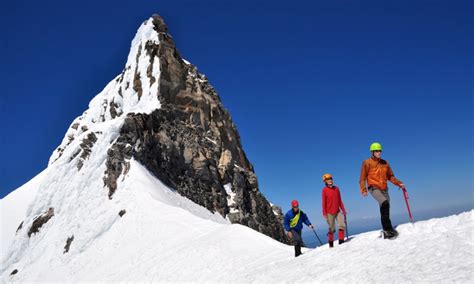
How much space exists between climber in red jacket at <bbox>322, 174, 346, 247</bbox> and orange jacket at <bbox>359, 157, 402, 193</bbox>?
146 centimetres

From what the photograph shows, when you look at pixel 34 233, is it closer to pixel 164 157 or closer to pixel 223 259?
pixel 164 157

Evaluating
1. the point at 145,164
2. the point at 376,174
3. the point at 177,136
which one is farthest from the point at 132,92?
the point at 376,174

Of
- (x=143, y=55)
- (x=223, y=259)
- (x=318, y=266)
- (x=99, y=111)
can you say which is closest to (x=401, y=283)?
(x=318, y=266)

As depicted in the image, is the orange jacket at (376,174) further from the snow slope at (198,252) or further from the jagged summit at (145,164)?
the jagged summit at (145,164)

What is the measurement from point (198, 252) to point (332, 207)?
8.20 meters

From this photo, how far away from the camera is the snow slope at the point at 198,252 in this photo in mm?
9695

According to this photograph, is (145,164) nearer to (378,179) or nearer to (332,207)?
(332,207)

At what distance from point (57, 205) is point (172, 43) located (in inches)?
1213

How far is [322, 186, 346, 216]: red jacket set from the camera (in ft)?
41.4

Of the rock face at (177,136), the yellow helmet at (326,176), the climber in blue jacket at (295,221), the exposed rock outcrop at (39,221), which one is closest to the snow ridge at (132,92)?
the rock face at (177,136)

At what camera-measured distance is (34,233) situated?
130 ft

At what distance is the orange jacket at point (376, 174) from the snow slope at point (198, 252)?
1.64 metres

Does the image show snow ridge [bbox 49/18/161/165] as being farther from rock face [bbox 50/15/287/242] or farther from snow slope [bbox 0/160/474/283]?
snow slope [bbox 0/160/474/283]

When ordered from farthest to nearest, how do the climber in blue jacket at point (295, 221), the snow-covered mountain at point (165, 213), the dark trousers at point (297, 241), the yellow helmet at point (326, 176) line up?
the climber in blue jacket at point (295, 221) < the dark trousers at point (297, 241) < the yellow helmet at point (326, 176) < the snow-covered mountain at point (165, 213)
